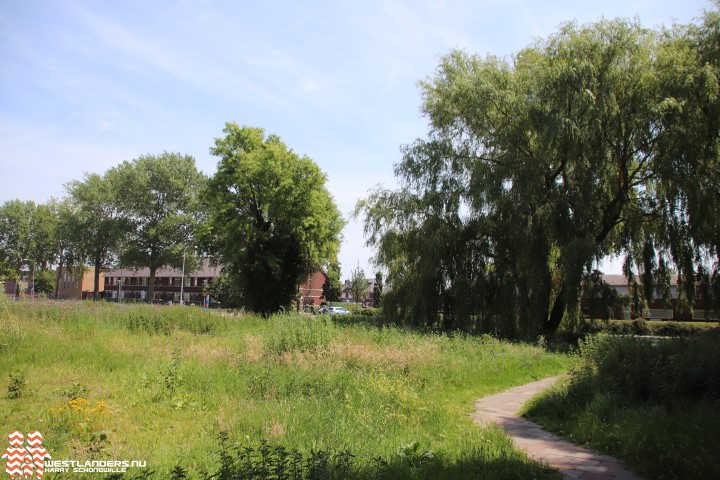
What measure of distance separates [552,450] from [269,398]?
4.74 metres

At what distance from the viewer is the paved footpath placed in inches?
205

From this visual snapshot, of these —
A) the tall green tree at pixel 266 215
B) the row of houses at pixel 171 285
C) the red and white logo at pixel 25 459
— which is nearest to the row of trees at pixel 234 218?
the tall green tree at pixel 266 215

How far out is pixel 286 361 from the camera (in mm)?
11094

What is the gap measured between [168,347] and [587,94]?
62.5ft

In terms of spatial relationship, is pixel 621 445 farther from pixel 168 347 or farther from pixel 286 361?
pixel 168 347

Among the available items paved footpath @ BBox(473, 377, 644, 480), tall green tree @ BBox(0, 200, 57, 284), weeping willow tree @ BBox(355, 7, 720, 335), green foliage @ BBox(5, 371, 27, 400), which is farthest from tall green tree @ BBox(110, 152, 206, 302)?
paved footpath @ BBox(473, 377, 644, 480)

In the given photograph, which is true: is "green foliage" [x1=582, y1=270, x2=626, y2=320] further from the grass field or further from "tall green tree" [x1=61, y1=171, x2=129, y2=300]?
"tall green tree" [x1=61, y1=171, x2=129, y2=300]

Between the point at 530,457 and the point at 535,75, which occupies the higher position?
the point at 535,75

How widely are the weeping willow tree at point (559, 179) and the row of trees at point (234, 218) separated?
1423 centimetres

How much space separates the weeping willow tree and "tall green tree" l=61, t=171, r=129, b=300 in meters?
49.0

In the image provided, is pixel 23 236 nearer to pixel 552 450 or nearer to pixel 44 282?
pixel 44 282

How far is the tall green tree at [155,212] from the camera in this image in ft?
197

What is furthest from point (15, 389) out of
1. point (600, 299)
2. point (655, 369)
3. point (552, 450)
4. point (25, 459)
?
point (600, 299)

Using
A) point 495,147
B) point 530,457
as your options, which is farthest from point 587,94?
point 530,457
